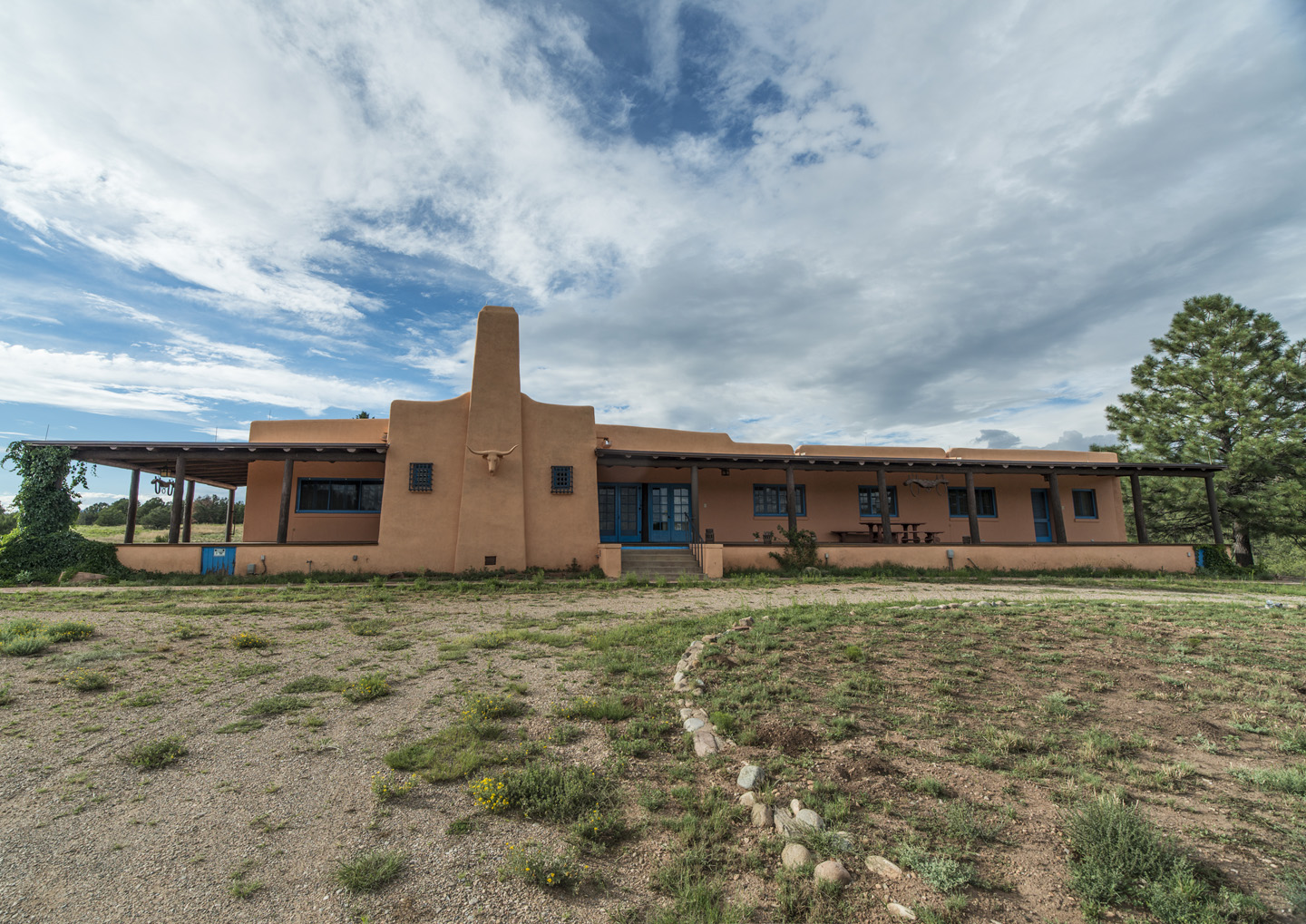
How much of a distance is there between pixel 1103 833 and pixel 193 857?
4.32 m

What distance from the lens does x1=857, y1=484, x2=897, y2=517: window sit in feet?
62.2

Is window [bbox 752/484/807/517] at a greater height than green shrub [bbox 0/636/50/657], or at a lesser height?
greater

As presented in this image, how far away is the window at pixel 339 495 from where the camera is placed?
631 inches

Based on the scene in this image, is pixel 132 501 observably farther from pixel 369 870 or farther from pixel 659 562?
pixel 369 870

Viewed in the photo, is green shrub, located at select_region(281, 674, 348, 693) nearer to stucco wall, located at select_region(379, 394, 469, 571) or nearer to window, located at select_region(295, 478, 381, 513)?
stucco wall, located at select_region(379, 394, 469, 571)

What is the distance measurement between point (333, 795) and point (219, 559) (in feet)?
40.0

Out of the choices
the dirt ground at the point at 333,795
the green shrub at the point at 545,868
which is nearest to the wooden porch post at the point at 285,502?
the dirt ground at the point at 333,795

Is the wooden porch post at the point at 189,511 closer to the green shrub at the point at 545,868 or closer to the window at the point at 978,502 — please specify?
the green shrub at the point at 545,868

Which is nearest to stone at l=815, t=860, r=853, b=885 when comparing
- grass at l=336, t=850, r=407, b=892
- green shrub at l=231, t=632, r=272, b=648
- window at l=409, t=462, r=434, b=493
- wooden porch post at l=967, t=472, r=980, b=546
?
grass at l=336, t=850, r=407, b=892

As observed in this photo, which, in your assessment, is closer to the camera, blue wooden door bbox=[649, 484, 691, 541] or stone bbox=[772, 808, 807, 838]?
stone bbox=[772, 808, 807, 838]

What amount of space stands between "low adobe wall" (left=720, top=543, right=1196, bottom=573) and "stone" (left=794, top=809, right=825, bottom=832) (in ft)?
37.8

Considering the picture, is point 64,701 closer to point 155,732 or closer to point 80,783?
point 155,732

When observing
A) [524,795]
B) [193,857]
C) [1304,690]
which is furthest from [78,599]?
[1304,690]

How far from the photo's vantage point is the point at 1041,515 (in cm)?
1997
